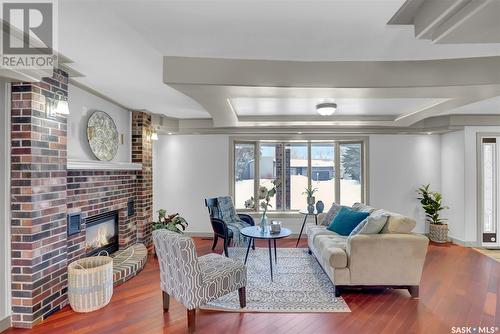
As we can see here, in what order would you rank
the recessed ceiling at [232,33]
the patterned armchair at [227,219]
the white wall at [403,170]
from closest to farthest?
the recessed ceiling at [232,33]
the patterned armchair at [227,219]
the white wall at [403,170]

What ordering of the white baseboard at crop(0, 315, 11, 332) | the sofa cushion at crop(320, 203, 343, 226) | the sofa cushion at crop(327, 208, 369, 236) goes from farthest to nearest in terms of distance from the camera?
1. the sofa cushion at crop(320, 203, 343, 226)
2. the sofa cushion at crop(327, 208, 369, 236)
3. the white baseboard at crop(0, 315, 11, 332)

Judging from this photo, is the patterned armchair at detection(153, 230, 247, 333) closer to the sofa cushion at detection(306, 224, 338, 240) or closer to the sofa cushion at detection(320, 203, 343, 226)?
the sofa cushion at detection(306, 224, 338, 240)

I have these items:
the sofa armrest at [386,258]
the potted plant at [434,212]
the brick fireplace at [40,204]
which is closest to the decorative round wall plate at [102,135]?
the brick fireplace at [40,204]

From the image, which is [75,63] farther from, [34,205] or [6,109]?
[34,205]

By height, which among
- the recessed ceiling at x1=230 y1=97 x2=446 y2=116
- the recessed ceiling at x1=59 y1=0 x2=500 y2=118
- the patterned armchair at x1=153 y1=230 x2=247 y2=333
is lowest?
the patterned armchair at x1=153 y1=230 x2=247 y2=333

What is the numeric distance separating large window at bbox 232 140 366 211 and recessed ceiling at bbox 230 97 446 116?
1224mm

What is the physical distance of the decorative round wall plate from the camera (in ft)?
11.7

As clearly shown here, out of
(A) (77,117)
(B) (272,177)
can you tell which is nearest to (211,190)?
(B) (272,177)

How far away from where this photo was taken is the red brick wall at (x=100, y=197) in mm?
3134

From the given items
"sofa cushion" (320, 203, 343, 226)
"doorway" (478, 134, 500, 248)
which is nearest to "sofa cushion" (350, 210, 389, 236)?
"sofa cushion" (320, 203, 343, 226)

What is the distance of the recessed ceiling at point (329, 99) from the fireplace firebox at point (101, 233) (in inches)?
96.7

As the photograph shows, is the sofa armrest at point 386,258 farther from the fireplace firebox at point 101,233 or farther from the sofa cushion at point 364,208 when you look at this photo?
the fireplace firebox at point 101,233

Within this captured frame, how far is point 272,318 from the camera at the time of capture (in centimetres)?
267

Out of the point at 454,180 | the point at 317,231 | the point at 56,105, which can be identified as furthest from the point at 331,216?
the point at 56,105
